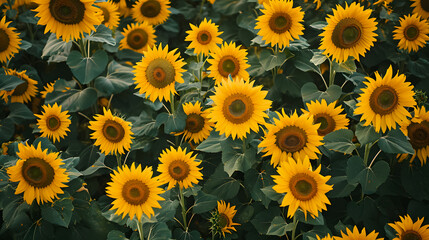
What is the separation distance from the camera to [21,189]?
5.89 feet

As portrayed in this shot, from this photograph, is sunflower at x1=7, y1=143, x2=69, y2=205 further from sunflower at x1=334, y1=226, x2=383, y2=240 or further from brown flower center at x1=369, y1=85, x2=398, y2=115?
brown flower center at x1=369, y1=85, x2=398, y2=115

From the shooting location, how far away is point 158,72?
1.98m

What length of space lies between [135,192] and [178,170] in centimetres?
26

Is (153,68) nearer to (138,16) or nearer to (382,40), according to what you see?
(138,16)

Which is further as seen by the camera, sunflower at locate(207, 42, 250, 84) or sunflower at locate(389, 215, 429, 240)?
sunflower at locate(207, 42, 250, 84)

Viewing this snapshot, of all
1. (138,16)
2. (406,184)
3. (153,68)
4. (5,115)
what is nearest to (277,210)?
Result: (406,184)

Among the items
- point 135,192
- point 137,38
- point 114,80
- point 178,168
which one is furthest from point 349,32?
point 137,38

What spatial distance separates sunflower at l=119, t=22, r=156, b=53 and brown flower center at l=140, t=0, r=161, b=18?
0.13 meters

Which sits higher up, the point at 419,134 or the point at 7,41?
the point at 419,134

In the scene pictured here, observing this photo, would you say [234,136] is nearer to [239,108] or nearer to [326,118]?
[239,108]

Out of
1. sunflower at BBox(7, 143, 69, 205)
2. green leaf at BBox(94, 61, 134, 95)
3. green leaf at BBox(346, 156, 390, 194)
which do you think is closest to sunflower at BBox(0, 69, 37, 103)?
green leaf at BBox(94, 61, 134, 95)

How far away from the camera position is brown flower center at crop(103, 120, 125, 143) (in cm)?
200

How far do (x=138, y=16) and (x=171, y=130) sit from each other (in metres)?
1.07

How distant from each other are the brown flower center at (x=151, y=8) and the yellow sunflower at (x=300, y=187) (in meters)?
1.62
